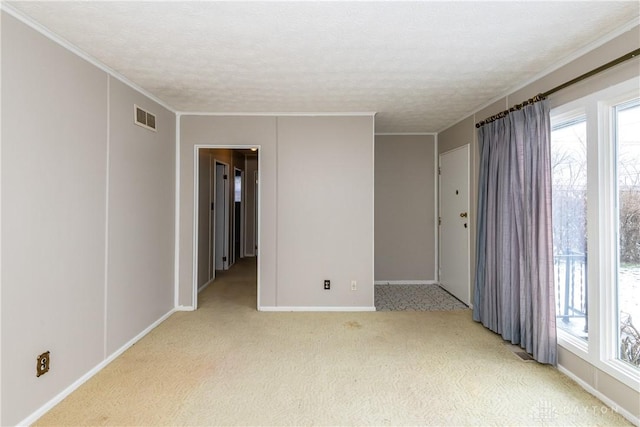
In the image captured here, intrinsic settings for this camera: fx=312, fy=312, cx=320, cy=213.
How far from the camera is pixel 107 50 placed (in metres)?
2.17

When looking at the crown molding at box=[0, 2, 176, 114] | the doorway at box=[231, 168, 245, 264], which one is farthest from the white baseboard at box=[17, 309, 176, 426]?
the doorway at box=[231, 168, 245, 264]

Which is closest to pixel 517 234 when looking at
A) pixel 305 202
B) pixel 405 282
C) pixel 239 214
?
pixel 305 202

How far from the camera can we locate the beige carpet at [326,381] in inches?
73.5

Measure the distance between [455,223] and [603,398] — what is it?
8.20ft

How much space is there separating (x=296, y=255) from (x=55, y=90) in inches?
101

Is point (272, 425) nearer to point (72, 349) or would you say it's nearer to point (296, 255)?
point (72, 349)

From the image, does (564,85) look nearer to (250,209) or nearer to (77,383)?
(77,383)

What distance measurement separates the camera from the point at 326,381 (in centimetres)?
223

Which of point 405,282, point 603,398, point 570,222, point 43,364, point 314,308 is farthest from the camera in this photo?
point 405,282

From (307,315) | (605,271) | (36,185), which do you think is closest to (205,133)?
(36,185)

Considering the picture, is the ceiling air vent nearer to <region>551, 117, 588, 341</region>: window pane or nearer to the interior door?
the interior door

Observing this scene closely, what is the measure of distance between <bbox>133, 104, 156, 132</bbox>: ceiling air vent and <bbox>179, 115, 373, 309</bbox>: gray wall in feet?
1.84

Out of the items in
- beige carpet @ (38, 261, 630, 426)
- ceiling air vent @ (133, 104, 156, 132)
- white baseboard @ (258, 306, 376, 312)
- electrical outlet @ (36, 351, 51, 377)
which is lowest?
beige carpet @ (38, 261, 630, 426)

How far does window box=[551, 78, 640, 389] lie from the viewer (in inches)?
76.1
